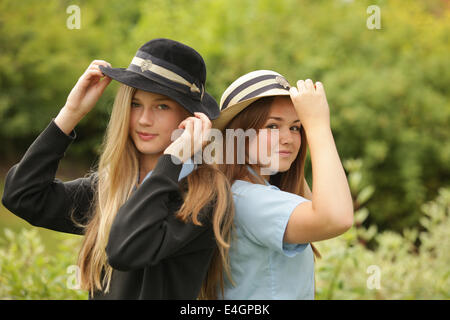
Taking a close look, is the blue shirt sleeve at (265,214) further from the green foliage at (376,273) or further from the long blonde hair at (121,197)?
the green foliage at (376,273)

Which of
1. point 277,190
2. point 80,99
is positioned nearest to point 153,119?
point 80,99

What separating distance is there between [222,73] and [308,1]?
229cm

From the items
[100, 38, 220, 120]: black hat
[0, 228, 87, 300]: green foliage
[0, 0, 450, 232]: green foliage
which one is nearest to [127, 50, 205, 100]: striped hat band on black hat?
[100, 38, 220, 120]: black hat

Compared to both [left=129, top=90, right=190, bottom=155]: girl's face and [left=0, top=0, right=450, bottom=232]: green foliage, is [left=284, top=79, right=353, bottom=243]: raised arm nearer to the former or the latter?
[left=129, top=90, right=190, bottom=155]: girl's face

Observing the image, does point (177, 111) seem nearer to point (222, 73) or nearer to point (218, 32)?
point (222, 73)

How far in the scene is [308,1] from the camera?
8195 millimetres

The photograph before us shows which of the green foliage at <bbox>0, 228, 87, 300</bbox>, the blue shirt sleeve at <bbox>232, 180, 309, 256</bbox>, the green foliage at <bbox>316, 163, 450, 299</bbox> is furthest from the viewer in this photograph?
the green foliage at <bbox>316, 163, 450, 299</bbox>

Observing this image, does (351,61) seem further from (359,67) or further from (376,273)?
(376,273)

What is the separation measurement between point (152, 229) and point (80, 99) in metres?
0.69

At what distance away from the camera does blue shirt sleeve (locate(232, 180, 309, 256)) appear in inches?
66.3

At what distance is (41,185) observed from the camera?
1.88 m

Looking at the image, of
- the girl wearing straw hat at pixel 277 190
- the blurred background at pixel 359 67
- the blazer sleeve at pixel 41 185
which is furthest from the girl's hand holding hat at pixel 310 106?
the blurred background at pixel 359 67

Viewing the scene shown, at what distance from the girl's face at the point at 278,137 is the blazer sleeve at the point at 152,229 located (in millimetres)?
374

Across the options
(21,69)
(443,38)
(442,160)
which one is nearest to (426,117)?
(442,160)
